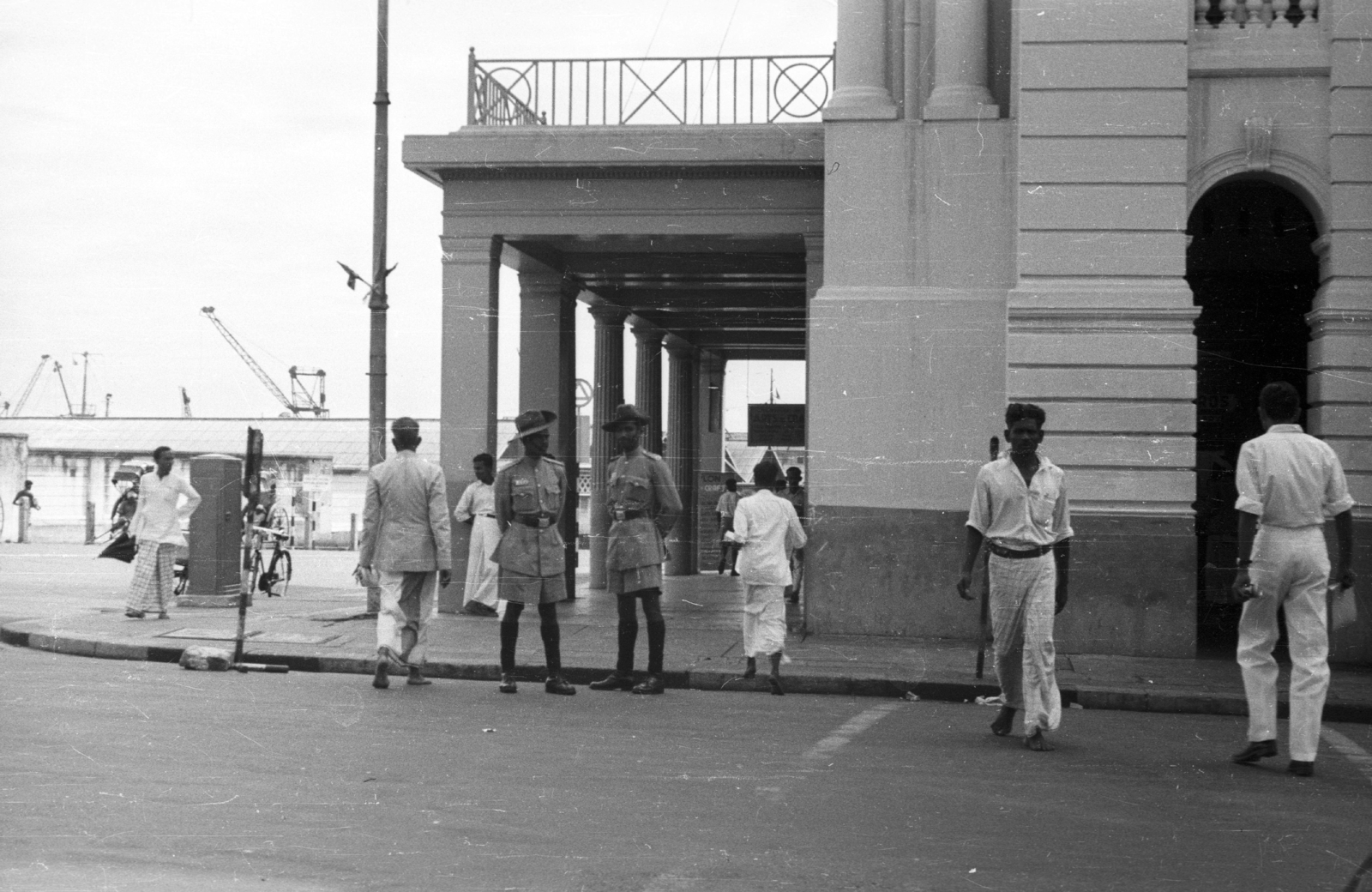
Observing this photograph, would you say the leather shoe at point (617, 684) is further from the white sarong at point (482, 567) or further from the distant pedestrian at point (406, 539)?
the white sarong at point (482, 567)

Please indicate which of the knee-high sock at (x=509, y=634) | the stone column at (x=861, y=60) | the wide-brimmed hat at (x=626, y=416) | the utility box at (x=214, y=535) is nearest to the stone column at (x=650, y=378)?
the utility box at (x=214, y=535)

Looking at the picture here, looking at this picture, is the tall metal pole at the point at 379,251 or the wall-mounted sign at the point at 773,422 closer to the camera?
the tall metal pole at the point at 379,251

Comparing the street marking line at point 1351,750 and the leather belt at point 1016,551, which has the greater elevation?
the leather belt at point 1016,551

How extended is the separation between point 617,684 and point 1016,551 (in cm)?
341

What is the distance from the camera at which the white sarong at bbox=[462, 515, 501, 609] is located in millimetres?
16266

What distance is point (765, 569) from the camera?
11281 millimetres

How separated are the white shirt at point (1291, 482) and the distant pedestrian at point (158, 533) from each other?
35.3 feet

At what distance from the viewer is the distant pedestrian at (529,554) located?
10594mm

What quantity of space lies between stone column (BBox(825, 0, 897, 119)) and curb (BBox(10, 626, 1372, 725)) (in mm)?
5894

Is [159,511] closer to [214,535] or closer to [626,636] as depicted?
[214,535]

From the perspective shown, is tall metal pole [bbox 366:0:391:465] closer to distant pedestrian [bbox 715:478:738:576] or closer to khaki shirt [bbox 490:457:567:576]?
khaki shirt [bbox 490:457:567:576]

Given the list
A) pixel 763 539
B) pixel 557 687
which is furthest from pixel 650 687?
pixel 763 539

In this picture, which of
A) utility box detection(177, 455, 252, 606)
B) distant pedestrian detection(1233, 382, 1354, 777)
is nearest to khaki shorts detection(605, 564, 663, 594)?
distant pedestrian detection(1233, 382, 1354, 777)

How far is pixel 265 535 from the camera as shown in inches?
825
